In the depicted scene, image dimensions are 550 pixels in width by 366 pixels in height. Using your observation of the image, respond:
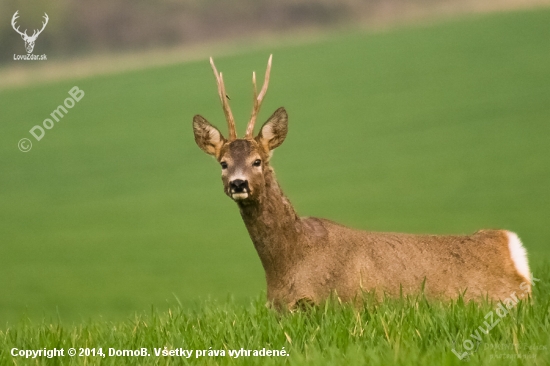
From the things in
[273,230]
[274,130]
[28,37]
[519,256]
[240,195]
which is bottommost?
[519,256]

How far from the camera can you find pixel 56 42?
13383 mm

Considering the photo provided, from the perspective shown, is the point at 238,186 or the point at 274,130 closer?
the point at 238,186

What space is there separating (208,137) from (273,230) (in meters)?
0.72

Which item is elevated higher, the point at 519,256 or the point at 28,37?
the point at 28,37

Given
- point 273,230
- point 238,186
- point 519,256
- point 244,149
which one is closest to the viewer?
point 238,186

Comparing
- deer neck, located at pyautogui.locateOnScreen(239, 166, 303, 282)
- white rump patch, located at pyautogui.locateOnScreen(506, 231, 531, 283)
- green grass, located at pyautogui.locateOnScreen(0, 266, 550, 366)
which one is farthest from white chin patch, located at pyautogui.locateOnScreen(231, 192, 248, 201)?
white rump patch, located at pyautogui.locateOnScreen(506, 231, 531, 283)

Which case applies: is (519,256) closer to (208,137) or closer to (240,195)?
(240,195)

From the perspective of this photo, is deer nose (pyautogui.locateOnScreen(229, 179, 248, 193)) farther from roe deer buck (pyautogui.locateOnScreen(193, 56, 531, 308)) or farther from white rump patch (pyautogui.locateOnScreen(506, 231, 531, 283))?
white rump patch (pyautogui.locateOnScreen(506, 231, 531, 283))

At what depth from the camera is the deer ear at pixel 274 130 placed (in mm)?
5457

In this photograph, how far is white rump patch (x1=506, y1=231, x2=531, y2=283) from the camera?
5.77 metres

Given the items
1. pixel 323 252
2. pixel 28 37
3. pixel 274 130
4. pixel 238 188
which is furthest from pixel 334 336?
pixel 28 37

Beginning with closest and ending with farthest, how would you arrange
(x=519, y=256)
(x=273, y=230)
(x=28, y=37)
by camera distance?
1. (x=273, y=230)
2. (x=519, y=256)
3. (x=28, y=37)

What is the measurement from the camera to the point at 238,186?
4996mm

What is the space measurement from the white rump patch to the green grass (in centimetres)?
64
